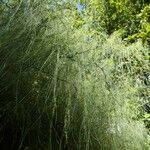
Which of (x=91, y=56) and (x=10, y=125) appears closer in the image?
(x=10, y=125)

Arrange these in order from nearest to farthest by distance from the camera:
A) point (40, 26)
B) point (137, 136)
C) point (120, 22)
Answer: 1. point (40, 26)
2. point (137, 136)
3. point (120, 22)

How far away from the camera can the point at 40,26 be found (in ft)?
7.36

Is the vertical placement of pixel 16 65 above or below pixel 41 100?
above

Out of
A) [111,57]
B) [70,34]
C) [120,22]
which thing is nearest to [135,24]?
[120,22]

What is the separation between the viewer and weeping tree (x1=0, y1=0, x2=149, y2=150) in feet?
6.74

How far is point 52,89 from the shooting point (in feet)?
6.79

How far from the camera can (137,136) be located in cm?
253

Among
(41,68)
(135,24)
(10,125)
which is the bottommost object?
(10,125)

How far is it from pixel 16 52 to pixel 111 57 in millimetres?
937

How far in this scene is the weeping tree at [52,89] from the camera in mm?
2055

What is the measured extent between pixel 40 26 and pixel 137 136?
875 mm

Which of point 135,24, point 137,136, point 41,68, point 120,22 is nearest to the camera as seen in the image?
point 41,68

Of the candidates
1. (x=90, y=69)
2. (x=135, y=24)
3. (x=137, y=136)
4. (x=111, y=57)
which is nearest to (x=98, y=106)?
(x=90, y=69)

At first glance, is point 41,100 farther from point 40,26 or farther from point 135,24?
point 135,24
